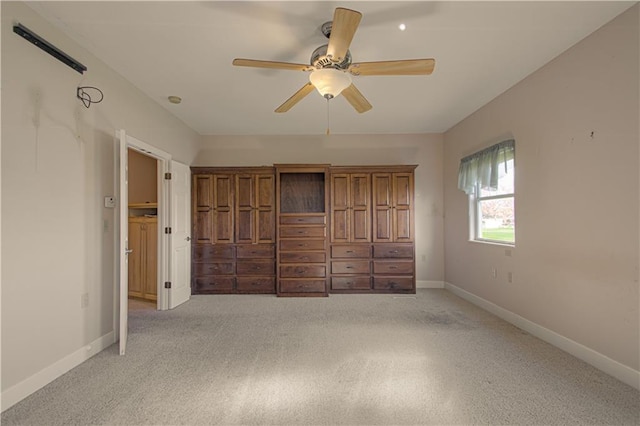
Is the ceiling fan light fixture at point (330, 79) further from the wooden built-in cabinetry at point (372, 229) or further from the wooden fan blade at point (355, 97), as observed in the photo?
the wooden built-in cabinetry at point (372, 229)

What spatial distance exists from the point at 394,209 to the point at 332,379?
2.89 meters

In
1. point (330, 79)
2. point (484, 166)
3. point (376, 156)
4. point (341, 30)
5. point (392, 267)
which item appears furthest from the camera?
point (376, 156)

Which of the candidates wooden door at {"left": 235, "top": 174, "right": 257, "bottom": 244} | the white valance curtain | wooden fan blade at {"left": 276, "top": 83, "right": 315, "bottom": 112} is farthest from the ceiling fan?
wooden door at {"left": 235, "top": 174, "right": 257, "bottom": 244}

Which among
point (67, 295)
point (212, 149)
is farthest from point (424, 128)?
point (67, 295)

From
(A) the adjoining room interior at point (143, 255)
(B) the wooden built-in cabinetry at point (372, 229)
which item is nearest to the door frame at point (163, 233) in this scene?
(A) the adjoining room interior at point (143, 255)

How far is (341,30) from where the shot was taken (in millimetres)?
1632

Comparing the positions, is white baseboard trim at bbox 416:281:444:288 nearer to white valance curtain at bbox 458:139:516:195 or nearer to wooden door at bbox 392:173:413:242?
wooden door at bbox 392:173:413:242

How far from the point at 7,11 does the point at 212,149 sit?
3055 millimetres

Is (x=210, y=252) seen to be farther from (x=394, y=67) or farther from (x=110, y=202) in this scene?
(x=394, y=67)

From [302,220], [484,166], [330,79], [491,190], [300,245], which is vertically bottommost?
[300,245]

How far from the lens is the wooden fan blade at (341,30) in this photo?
150 cm

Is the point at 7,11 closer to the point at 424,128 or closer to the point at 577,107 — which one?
the point at 577,107

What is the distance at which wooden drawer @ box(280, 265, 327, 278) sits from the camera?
4.20 metres

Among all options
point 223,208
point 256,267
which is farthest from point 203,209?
point 256,267
